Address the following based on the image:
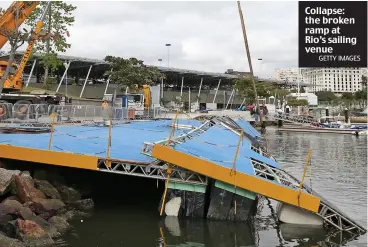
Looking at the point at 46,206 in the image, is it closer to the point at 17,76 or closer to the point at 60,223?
the point at 60,223

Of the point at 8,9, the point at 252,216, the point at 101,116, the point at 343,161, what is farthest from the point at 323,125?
the point at 252,216

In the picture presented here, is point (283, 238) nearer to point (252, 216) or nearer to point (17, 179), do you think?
point (252, 216)

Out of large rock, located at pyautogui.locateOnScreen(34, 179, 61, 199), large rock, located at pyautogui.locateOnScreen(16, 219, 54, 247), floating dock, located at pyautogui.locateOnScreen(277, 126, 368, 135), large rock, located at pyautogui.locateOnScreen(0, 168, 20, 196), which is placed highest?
large rock, located at pyautogui.locateOnScreen(0, 168, 20, 196)

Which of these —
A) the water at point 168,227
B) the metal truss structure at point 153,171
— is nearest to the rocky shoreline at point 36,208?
the water at point 168,227

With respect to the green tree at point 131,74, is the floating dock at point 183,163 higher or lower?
lower

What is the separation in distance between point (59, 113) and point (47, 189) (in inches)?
514

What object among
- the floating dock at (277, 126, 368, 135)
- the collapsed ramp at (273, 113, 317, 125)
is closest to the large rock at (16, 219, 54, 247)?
the floating dock at (277, 126, 368, 135)

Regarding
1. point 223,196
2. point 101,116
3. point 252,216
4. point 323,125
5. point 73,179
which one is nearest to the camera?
point 223,196

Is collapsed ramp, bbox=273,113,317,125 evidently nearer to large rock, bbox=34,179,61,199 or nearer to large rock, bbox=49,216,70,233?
large rock, bbox=34,179,61,199

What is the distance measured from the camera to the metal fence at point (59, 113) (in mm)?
22984

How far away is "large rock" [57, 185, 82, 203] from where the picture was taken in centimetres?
1426

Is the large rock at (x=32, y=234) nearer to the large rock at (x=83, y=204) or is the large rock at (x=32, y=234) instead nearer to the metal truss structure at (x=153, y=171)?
the metal truss structure at (x=153, y=171)

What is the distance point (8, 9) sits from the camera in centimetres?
2664

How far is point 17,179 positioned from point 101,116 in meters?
16.3
